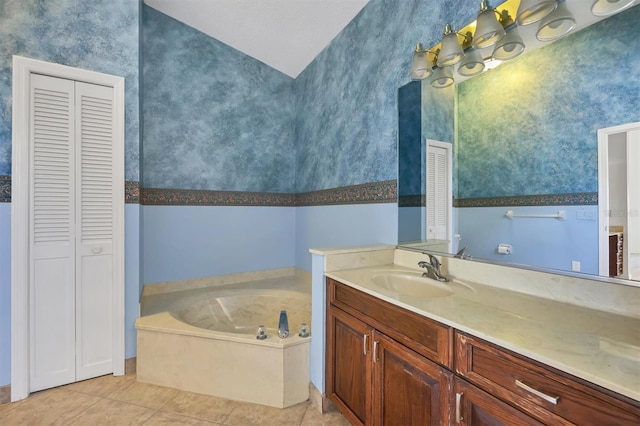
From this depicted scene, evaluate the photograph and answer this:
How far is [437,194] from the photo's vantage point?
1.88m

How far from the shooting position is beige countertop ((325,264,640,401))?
2.26 feet

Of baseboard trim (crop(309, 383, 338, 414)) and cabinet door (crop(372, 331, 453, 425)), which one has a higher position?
cabinet door (crop(372, 331, 453, 425))

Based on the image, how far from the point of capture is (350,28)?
2.53m

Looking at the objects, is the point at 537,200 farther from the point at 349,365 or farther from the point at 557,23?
the point at 349,365

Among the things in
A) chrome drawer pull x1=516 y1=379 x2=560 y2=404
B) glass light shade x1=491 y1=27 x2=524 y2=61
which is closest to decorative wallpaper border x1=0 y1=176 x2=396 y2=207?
glass light shade x1=491 y1=27 x2=524 y2=61

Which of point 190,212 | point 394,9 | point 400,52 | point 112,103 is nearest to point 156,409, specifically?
point 190,212

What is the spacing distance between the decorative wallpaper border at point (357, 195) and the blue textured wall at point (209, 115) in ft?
1.97

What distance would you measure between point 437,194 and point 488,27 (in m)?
0.93

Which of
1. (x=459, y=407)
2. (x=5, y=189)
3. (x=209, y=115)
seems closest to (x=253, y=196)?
(x=209, y=115)

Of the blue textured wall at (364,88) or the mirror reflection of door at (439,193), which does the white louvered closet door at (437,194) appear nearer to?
the mirror reflection of door at (439,193)

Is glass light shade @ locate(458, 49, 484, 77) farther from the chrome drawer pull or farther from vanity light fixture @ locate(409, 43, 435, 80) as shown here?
the chrome drawer pull

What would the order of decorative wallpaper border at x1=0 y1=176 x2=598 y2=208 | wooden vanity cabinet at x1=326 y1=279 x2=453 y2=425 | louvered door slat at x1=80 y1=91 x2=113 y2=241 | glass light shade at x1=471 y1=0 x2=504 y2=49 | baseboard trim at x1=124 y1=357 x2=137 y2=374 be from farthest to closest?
1. baseboard trim at x1=124 y1=357 x2=137 y2=374
2. louvered door slat at x1=80 y1=91 x2=113 y2=241
3. glass light shade at x1=471 y1=0 x2=504 y2=49
4. decorative wallpaper border at x1=0 y1=176 x2=598 y2=208
5. wooden vanity cabinet at x1=326 y1=279 x2=453 y2=425

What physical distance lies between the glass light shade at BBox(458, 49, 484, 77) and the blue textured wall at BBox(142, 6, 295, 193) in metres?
2.26

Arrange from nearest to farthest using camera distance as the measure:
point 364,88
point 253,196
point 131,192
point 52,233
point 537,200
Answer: point 537,200
point 52,233
point 131,192
point 364,88
point 253,196
